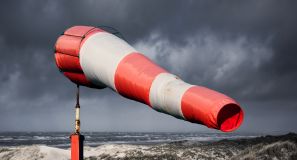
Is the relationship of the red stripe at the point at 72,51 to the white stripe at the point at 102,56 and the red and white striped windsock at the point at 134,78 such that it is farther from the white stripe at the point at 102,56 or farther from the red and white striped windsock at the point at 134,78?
the white stripe at the point at 102,56

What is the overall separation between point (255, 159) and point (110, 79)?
13.8 metres

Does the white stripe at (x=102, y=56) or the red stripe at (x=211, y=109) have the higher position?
the white stripe at (x=102, y=56)

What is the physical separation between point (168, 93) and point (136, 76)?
32 cm

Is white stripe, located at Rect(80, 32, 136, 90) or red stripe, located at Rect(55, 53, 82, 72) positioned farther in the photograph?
red stripe, located at Rect(55, 53, 82, 72)

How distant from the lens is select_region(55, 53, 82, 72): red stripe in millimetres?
3586

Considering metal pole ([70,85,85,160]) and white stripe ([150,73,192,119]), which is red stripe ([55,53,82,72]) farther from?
white stripe ([150,73,192,119])

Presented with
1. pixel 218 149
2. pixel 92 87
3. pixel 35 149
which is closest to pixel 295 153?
pixel 218 149

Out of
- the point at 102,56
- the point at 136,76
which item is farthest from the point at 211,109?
the point at 102,56

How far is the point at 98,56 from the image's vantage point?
3225 millimetres

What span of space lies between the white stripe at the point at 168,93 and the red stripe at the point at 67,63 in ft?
3.41

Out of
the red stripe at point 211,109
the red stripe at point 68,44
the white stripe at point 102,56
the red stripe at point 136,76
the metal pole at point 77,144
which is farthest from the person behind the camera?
the metal pole at point 77,144

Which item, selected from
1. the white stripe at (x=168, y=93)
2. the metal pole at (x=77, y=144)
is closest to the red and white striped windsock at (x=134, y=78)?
the white stripe at (x=168, y=93)

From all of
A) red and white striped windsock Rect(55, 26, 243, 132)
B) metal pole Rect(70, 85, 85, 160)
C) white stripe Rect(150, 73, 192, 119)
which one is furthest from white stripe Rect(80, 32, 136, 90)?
metal pole Rect(70, 85, 85, 160)

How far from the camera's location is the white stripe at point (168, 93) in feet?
8.70
